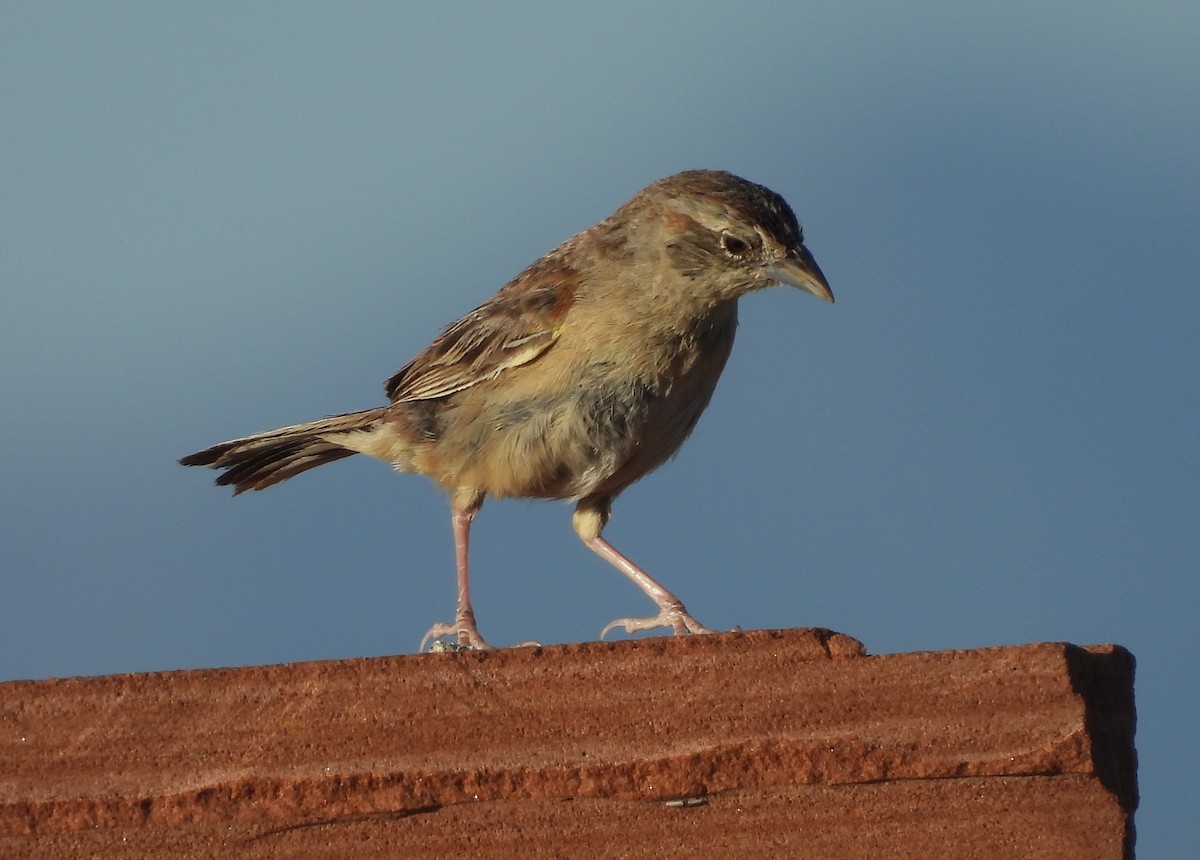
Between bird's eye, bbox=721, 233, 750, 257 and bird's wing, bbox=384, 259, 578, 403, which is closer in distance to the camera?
bird's wing, bbox=384, 259, 578, 403

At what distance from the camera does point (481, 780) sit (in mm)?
3053

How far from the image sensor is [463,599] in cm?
609

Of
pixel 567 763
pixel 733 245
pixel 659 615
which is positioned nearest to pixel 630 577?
pixel 659 615

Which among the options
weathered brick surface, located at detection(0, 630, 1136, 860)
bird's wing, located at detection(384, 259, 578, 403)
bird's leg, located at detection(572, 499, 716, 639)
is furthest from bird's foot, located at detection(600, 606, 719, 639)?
weathered brick surface, located at detection(0, 630, 1136, 860)

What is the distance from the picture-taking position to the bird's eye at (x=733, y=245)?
19.9 ft

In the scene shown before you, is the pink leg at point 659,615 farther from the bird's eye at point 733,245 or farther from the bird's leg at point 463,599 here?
the bird's eye at point 733,245

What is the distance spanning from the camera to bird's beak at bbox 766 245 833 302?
19.7 ft

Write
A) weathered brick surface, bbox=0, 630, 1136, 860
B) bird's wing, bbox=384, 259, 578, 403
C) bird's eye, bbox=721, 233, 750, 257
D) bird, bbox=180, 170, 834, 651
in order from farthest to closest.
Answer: bird's eye, bbox=721, 233, 750, 257 → bird's wing, bbox=384, 259, 578, 403 → bird, bbox=180, 170, 834, 651 → weathered brick surface, bbox=0, 630, 1136, 860

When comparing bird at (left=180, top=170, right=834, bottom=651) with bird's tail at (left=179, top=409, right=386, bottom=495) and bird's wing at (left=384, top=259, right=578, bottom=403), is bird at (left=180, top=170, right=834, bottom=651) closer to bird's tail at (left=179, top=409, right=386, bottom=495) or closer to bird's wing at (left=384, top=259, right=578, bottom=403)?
bird's wing at (left=384, top=259, right=578, bottom=403)

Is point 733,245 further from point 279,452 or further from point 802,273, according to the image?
point 279,452

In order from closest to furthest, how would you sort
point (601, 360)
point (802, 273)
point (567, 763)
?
point (567, 763)
point (601, 360)
point (802, 273)

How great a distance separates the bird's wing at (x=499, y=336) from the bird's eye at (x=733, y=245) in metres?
0.60

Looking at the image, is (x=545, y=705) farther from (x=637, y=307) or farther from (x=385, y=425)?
(x=385, y=425)

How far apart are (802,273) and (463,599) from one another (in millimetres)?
1797
